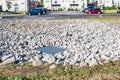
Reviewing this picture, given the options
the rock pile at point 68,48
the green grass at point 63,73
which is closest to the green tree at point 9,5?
the rock pile at point 68,48

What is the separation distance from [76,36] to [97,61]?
44.0ft

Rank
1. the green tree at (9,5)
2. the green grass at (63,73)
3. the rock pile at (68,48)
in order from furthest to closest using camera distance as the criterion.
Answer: the green tree at (9,5)
the rock pile at (68,48)
the green grass at (63,73)

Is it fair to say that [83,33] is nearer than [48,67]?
No

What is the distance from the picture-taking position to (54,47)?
76.7ft

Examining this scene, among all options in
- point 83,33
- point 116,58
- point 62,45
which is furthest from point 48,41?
point 116,58

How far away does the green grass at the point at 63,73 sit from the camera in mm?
12149

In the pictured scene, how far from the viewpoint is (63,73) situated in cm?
1294

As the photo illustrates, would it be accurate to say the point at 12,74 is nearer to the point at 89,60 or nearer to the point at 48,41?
the point at 89,60

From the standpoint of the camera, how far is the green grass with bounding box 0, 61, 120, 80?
1215 centimetres

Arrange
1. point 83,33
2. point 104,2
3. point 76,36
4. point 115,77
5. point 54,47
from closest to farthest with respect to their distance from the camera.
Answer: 1. point 115,77
2. point 54,47
3. point 76,36
4. point 83,33
5. point 104,2

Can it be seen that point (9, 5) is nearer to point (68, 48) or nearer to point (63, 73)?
point (68, 48)

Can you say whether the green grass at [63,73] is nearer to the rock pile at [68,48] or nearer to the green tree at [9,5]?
the rock pile at [68,48]

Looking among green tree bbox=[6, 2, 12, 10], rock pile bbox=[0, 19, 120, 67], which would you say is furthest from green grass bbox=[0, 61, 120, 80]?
green tree bbox=[6, 2, 12, 10]

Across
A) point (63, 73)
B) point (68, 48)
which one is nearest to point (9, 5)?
point (68, 48)
